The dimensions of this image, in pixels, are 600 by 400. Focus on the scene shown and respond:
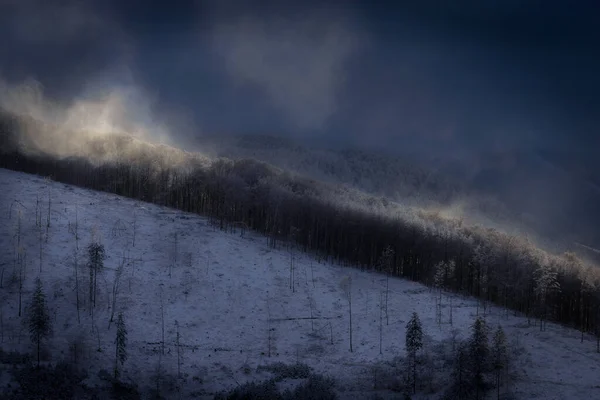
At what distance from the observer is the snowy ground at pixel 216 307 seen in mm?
65750

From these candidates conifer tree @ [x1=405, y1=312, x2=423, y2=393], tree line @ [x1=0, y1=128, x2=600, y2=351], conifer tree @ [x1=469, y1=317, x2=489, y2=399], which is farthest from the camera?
tree line @ [x1=0, y1=128, x2=600, y2=351]

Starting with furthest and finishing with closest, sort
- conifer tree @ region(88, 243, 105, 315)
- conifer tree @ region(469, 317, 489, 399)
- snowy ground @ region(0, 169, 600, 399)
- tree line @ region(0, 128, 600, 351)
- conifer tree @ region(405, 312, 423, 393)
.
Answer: tree line @ region(0, 128, 600, 351) → conifer tree @ region(88, 243, 105, 315) → snowy ground @ region(0, 169, 600, 399) → conifer tree @ region(405, 312, 423, 393) → conifer tree @ region(469, 317, 489, 399)

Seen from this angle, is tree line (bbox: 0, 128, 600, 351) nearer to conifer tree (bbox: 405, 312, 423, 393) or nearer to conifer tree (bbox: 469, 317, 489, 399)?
conifer tree (bbox: 469, 317, 489, 399)

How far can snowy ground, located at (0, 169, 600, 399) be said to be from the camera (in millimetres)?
65750

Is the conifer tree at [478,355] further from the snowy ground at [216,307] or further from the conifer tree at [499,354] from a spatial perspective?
the snowy ground at [216,307]

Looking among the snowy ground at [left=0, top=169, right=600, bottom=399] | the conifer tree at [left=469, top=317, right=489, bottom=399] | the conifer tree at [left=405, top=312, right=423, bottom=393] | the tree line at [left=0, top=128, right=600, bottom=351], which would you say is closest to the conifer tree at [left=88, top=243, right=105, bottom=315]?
the snowy ground at [left=0, top=169, right=600, bottom=399]

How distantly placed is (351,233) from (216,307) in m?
50.2

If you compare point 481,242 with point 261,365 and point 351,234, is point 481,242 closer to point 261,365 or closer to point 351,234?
point 351,234

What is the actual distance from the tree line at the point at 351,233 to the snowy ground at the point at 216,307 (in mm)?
10574

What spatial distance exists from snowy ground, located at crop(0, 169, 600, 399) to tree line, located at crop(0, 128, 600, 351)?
34.7 ft

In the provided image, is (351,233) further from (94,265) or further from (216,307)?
(94,265)

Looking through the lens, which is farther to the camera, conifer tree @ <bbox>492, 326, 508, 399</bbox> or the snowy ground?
the snowy ground

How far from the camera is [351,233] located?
415 feet

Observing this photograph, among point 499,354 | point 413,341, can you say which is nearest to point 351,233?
point 413,341
